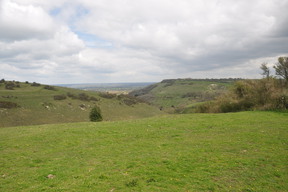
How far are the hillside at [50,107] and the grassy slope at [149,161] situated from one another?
4420 centimetres

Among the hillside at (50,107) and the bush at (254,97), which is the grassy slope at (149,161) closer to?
the bush at (254,97)

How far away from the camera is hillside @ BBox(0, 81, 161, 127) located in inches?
2265

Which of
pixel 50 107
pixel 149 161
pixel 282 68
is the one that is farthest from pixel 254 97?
pixel 50 107

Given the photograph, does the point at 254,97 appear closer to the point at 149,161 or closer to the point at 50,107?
the point at 149,161

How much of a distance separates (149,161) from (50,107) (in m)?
66.6

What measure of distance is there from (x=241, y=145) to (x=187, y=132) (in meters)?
6.12

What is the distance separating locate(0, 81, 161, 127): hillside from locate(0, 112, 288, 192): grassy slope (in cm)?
4420

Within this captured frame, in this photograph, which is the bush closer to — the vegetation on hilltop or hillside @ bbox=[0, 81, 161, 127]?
the vegetation on hilltop

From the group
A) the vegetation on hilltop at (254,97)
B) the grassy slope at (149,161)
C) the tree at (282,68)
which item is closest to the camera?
the grassy slope at (149,161)

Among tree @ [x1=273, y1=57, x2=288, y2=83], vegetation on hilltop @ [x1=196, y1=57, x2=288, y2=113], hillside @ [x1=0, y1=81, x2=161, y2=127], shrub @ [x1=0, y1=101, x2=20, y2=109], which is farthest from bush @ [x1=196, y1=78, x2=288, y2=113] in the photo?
shrub @ [x1=0, y1=101, x2=20, y2=109]

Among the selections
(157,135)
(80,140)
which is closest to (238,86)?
(157,135)

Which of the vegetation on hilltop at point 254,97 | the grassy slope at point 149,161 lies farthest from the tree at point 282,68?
the grassy slope at point 149,161

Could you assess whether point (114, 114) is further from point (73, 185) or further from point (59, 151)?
point (73, 185)

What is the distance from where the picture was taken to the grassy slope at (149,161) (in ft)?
29.9
